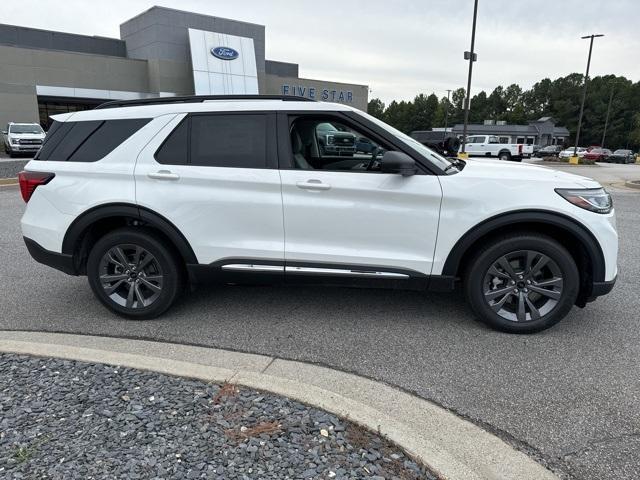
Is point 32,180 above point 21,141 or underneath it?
above

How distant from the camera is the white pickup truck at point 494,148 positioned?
115 feet

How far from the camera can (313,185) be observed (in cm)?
367

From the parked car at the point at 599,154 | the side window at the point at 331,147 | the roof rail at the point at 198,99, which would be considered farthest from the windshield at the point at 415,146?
the parked car at the point at 599,154

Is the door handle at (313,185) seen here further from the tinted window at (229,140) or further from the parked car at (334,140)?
the parked car at (334,140)

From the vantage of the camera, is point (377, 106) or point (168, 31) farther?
point (377, 106)

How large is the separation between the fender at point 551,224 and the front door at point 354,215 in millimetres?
323

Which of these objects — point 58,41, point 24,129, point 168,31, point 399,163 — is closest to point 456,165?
point 399,163

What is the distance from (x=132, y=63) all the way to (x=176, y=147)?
118ft

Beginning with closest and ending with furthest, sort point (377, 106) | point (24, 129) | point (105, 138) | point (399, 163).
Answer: point (399, 163) < point (105, 138) < point (24, 129) < point (377, 106)

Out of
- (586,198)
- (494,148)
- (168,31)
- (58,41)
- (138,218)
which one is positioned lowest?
(494,148)

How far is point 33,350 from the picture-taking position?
3.32m

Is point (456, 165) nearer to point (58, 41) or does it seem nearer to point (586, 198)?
point (586, 198)

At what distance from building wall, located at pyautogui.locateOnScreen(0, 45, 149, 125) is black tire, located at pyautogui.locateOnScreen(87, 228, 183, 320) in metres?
33.8

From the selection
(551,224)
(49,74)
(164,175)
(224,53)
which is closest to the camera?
(551,224)
